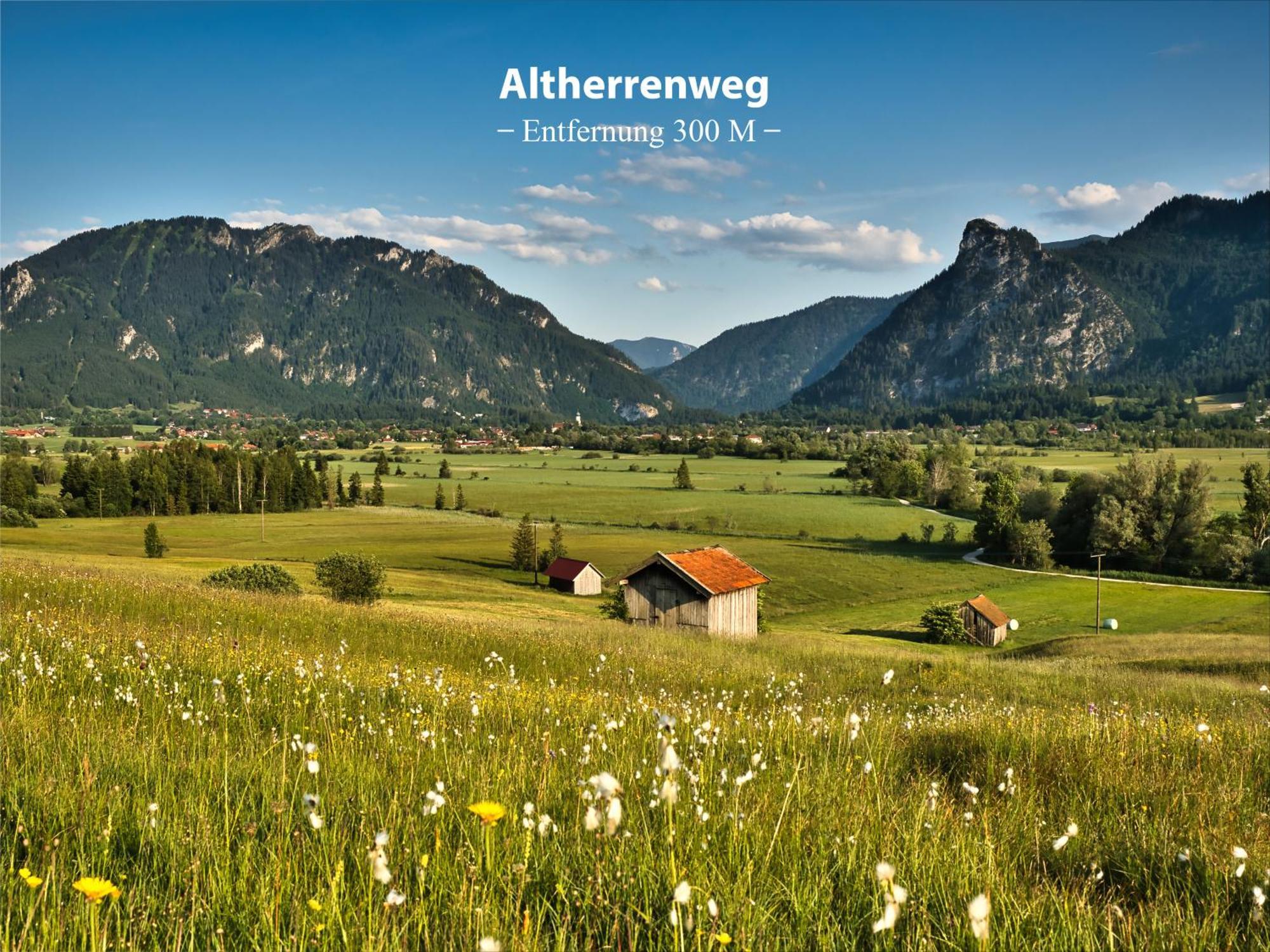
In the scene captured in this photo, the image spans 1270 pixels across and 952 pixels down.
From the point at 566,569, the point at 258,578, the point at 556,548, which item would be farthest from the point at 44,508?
the point at 258,578

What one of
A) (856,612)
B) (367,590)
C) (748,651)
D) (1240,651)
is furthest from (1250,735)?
(856,612)

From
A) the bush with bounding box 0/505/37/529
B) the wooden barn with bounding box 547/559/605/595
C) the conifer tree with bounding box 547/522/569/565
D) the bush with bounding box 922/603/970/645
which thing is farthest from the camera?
the bush with bounding box 0/505/37/529

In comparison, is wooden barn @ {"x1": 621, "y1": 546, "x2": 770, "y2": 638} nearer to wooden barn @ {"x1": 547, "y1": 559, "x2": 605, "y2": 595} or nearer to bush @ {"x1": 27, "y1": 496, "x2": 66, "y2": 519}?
wooden barn @ {"x1": 547, "y1": 559, "x2": 605, "y2": 595}

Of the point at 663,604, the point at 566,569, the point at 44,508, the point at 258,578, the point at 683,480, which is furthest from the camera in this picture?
the point at 683,480

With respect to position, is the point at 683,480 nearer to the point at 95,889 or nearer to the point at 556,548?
A: the point at 556,548

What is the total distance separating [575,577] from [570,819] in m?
83.4

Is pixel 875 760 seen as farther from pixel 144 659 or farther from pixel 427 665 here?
pixel 427 665

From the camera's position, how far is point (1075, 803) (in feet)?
17.3

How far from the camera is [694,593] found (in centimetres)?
5356

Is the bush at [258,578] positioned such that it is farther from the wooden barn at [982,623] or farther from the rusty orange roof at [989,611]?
the rusty orange roof at [989,611]

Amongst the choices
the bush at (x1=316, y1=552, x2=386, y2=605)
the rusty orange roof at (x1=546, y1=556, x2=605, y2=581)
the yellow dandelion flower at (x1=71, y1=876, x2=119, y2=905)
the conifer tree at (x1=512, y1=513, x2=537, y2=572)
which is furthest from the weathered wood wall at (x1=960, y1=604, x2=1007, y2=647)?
the yellow dandelion flower at (x1=71, y1=876, x2=119, y2=905)

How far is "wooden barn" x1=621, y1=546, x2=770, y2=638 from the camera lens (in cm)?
5334

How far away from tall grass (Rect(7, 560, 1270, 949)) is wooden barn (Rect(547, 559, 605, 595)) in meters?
77.1

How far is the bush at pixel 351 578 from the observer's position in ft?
176
